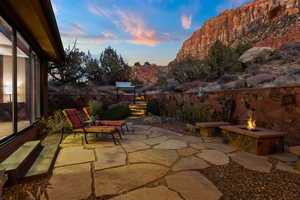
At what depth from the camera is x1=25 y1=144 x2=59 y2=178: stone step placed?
2.04 metres

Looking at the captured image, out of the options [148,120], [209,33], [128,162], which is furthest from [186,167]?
[209,33]

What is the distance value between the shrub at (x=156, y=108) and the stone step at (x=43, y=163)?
5940 mm

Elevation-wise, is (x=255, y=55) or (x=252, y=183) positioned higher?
(x=255, y=55)

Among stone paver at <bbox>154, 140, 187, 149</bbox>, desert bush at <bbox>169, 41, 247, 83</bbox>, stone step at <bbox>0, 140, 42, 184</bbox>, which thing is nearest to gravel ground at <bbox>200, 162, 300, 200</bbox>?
stone paver at <bbox>154, 140, 187, 149</bbox>

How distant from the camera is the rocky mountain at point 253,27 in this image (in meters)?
20.2

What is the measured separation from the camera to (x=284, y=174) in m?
2.15

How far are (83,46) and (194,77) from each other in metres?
9.80

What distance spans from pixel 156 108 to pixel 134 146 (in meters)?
5.16

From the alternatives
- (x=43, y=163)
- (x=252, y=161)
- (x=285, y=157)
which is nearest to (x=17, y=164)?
(x=43, y=163)

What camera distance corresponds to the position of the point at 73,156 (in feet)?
9.25

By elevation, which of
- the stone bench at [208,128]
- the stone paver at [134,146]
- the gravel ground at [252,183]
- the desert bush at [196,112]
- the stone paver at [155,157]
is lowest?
the gravel ground at [252,183]

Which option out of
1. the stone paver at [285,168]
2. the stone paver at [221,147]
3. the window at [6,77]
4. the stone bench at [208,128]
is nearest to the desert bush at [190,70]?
the stone bench at [208,128]

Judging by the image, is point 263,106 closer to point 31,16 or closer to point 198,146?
point 198,146

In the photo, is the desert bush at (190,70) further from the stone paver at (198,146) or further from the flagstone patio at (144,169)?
the flagstone patio at (144,169)
